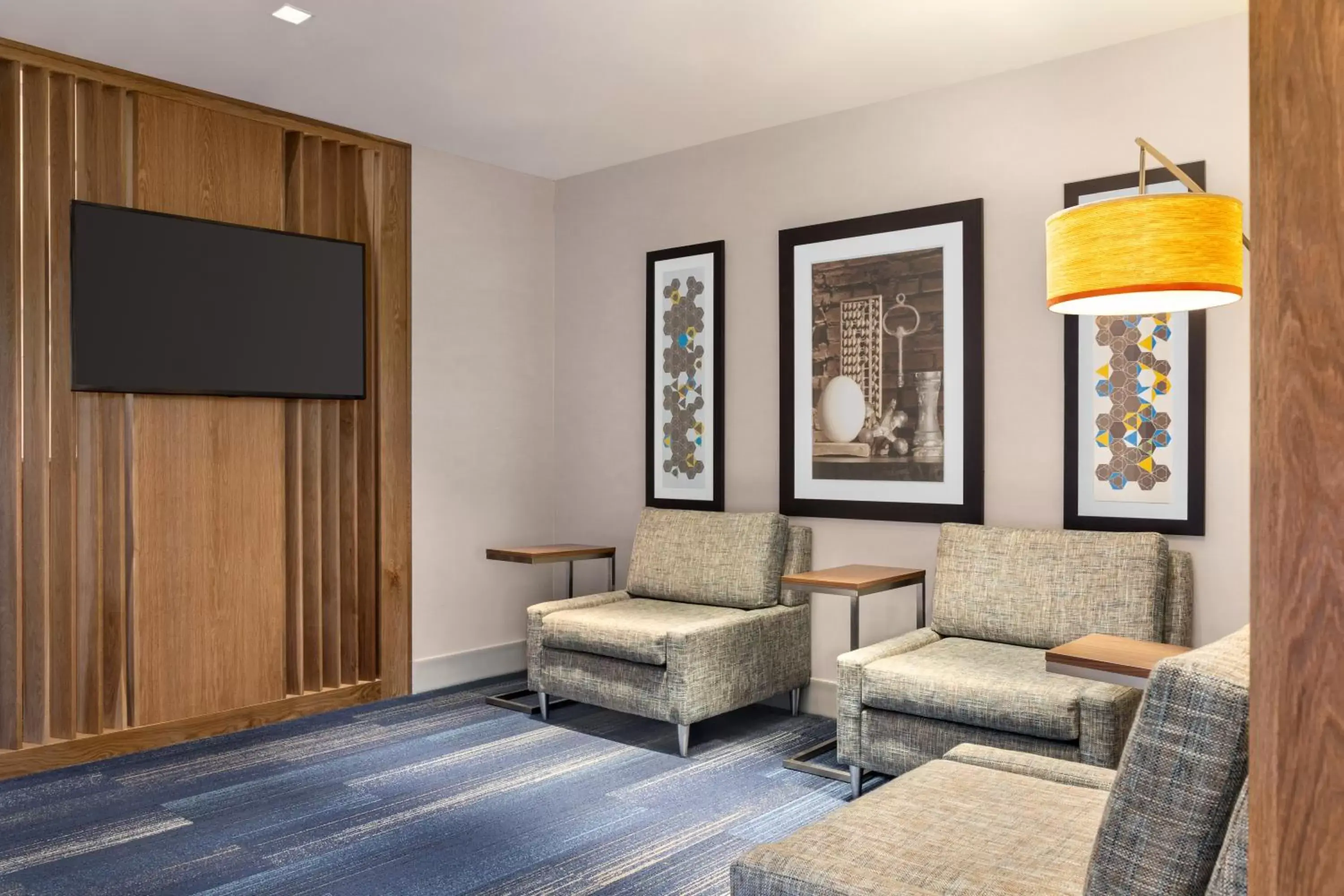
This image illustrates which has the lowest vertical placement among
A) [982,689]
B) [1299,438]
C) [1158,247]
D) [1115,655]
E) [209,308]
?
[982,689]

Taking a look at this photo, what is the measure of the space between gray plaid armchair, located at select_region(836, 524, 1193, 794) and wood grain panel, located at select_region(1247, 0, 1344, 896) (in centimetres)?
212

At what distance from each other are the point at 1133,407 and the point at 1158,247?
1455 mm

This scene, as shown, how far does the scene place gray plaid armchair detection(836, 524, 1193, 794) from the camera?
9.37ft

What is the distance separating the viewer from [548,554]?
14.6 ft

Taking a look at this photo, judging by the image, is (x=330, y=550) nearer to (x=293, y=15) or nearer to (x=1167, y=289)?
(x=293, y=15)

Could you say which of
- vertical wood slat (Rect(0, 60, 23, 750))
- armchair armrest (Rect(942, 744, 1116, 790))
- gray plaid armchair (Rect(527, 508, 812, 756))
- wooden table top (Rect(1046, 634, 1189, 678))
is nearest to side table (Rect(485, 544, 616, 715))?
gray plaid armchair (Rect(527, 508, 812, 756))

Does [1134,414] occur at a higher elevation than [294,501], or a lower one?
higher

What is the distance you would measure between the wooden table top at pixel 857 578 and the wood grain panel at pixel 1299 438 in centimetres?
255

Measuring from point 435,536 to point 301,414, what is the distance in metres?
0.89

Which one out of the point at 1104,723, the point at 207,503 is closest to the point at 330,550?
the point at 207,503

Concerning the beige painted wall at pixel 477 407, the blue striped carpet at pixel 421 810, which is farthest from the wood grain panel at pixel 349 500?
the blue striped carpet at pixel 421 810

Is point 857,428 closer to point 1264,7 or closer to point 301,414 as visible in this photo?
point 301,414

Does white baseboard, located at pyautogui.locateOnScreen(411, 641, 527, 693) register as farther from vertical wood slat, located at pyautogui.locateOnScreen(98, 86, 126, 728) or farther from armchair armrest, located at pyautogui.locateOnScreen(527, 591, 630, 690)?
vertical wood slat, located at pyautogui.locateOnScreen(98, 86, 126, 728)

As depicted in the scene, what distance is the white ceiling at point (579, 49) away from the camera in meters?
3.23
